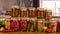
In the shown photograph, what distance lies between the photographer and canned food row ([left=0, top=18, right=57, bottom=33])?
1.52 meters

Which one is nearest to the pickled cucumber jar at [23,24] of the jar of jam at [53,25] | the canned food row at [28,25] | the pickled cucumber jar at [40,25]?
the canned food row at [28,25]

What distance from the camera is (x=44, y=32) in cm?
→ 152

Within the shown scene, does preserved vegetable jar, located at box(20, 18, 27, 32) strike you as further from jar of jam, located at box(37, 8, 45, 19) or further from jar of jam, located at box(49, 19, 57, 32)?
jar of jam, located at box(49, 19, 57, 32)

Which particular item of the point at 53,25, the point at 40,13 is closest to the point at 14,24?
the point at 40,13

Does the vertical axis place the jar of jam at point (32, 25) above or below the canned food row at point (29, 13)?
below

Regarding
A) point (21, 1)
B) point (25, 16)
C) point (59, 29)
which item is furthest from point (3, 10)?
point (59, 29)

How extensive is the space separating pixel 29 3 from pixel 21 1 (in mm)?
162

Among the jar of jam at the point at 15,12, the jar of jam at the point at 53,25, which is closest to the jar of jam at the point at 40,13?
the jar of jam at the point at 53,25

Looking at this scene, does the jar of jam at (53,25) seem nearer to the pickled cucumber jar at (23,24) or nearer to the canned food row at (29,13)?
the canned food row at (29,13)

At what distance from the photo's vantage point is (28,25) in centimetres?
154

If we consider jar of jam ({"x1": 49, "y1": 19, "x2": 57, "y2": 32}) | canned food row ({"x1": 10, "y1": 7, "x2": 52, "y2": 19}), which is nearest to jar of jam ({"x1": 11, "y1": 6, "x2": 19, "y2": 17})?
canned food row ({"x1": 10, "y1": 7, "x2": 52, "y2": 19})

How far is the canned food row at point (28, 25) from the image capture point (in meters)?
1.52

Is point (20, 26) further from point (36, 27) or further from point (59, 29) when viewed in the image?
point (59, 29)

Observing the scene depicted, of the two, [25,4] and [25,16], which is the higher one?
[25,4]
